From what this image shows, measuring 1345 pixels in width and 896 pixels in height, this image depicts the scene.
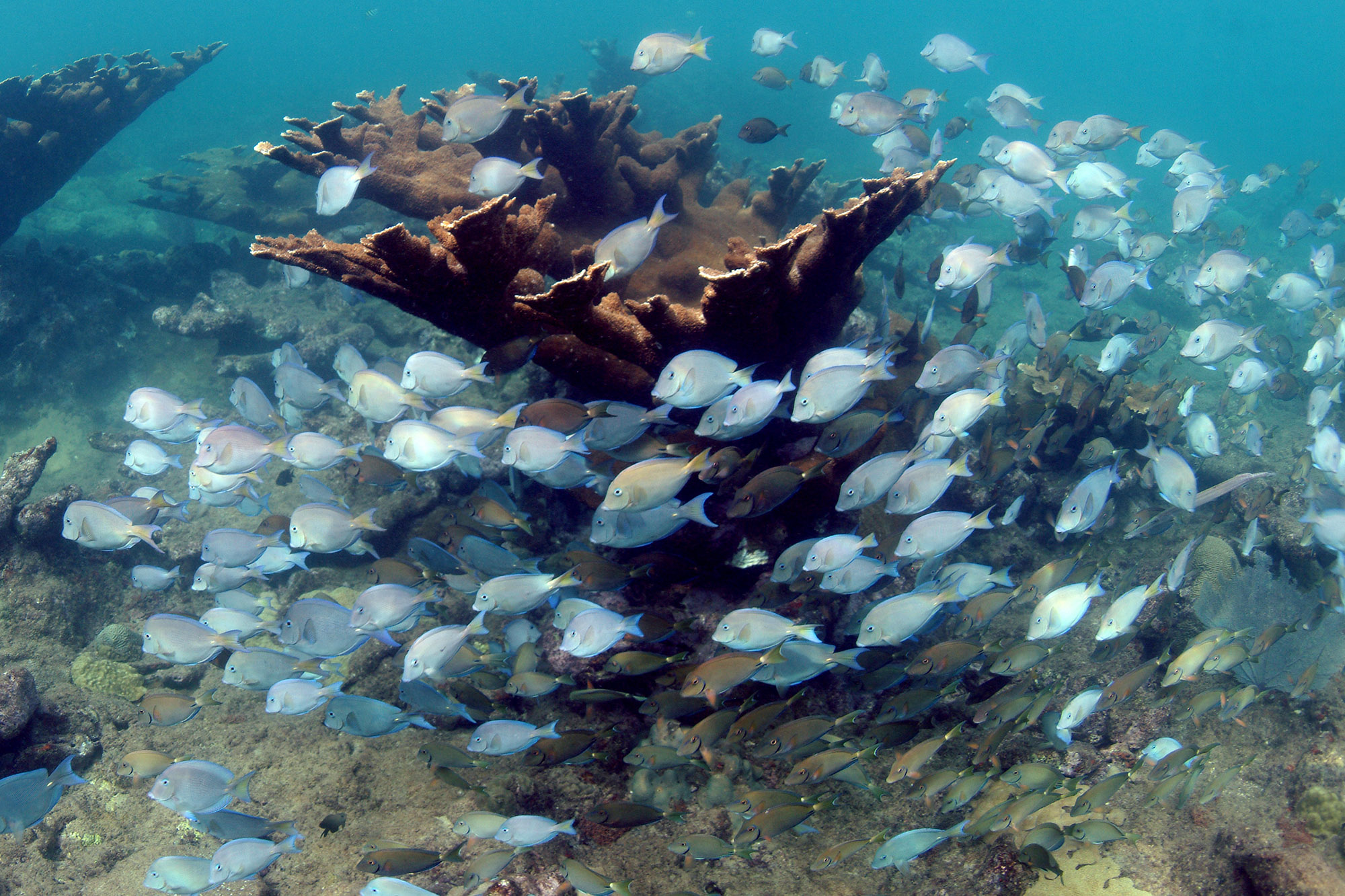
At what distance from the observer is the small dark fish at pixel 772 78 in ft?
33.9

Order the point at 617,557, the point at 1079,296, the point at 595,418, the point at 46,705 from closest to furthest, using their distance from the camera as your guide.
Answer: the point at 595,418 → the point at 46,705 → the point at 617,557 → the point at 1079,296

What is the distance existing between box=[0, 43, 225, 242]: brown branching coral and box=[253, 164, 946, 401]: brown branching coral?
12.2m

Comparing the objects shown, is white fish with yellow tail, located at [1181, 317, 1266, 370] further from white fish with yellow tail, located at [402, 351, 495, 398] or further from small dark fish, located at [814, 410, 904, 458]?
white fish with yellow tail, located at [402, 351, 495, 398]

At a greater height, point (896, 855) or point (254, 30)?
point (254, 30)

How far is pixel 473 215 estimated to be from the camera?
314 centimetres

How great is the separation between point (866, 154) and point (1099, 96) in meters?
72.5

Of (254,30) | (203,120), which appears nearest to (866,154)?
(203,120)

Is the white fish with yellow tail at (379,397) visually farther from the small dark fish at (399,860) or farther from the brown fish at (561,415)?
the small dark fish at (399,860)


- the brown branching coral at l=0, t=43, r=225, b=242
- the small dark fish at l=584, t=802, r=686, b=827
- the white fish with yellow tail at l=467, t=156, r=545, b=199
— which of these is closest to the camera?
the small dark fish at l=584, t=802, r=686, b=827

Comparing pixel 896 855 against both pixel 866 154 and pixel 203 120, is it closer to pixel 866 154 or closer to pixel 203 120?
pixel 866 154

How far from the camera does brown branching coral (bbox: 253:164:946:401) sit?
132 inches

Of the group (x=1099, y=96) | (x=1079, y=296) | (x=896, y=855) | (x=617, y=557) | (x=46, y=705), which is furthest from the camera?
(x=1099, y=96)

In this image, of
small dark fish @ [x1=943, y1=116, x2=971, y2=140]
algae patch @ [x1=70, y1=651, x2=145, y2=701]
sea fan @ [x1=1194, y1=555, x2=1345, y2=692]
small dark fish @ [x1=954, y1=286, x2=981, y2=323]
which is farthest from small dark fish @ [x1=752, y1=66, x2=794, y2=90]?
algae patch @ [x1=70, y1=651, x2=145, y2=701]

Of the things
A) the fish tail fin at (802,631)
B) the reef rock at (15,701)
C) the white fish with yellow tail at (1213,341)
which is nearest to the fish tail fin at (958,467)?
the fish tail fin at (802,631)
